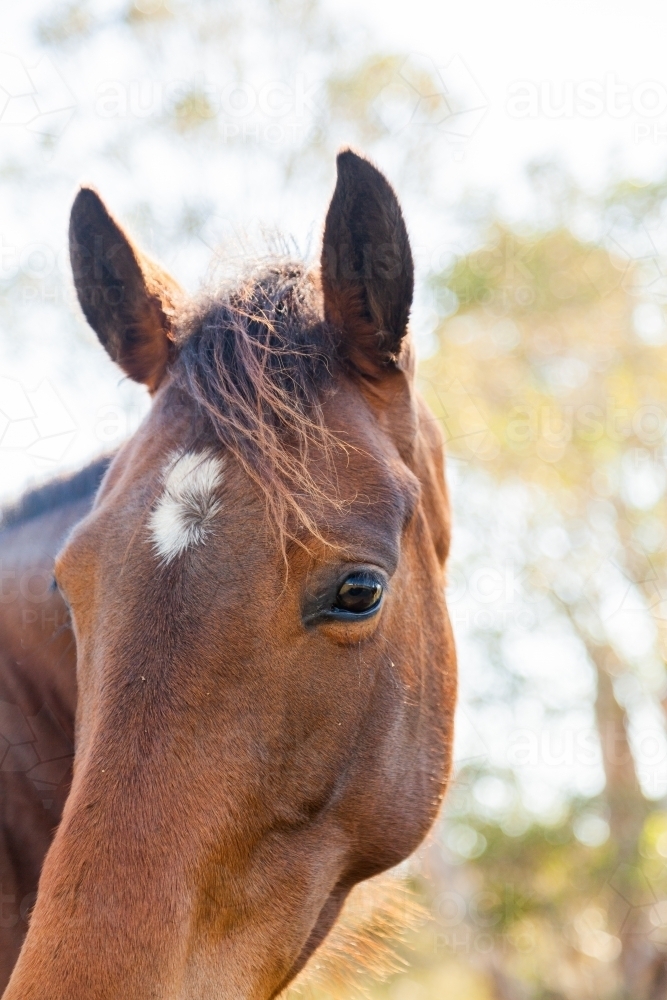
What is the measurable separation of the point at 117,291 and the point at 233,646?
130 cm

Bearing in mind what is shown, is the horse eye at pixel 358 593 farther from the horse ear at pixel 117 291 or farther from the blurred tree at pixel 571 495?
the blurred tree at pixel 571 495

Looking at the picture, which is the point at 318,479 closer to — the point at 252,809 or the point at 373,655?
the point at 373,655

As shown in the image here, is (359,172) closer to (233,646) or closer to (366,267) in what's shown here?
(366,267)

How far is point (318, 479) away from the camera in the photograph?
6.53 feet

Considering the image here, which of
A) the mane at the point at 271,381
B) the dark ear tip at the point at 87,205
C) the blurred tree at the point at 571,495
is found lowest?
the blurred tree at the point at 571,495

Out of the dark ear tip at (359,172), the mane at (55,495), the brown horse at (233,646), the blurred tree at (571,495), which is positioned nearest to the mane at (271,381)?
the brown horse at (233,646)

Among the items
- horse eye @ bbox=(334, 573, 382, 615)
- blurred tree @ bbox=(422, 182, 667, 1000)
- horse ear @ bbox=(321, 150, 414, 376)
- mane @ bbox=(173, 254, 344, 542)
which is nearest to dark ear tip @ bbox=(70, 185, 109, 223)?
mane @ bbox=(173, 254, 344, 542)

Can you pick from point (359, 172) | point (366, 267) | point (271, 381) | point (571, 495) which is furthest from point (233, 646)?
point (571, 495)

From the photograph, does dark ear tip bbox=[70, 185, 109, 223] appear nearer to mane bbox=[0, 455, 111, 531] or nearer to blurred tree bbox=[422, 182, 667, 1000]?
mane bbox=[0, 455, 111, 531]

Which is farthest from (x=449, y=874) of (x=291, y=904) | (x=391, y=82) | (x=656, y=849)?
(x=391, y=82)

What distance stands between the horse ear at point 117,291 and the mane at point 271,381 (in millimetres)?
225

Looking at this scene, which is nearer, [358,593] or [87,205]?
[358,593]

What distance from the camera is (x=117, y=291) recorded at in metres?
2.52

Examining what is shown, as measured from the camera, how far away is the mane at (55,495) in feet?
9.13
